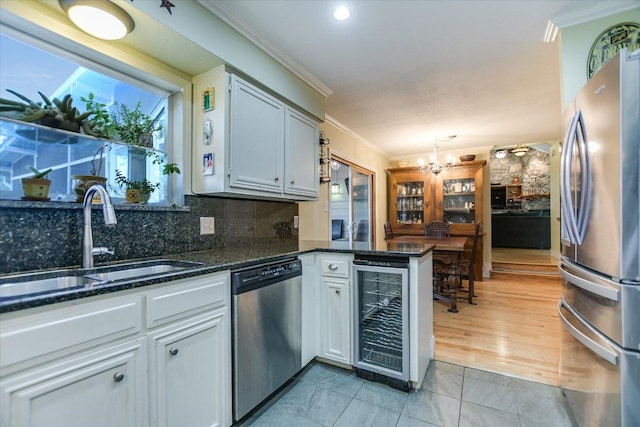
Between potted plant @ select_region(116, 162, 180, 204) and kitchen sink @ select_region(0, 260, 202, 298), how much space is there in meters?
0.41

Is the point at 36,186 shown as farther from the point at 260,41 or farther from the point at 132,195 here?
the point at 260,41

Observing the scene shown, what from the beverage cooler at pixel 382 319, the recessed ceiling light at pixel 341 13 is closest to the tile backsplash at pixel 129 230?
the beverage cooler at pixel 382 319

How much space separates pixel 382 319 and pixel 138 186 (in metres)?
1.85

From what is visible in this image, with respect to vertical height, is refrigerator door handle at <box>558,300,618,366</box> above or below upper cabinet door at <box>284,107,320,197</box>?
below

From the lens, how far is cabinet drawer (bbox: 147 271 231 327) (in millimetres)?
1183

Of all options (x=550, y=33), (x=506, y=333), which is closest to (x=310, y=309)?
(x=506, y=333)

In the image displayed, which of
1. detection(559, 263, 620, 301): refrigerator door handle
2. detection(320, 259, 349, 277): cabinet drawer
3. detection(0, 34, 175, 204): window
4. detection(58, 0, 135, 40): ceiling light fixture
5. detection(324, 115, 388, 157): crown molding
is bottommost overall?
detection(320, 259, 349, 277): cabinet drawer

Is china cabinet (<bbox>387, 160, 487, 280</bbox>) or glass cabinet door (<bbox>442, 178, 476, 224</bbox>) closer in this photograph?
china cabinet (<bbox>387, 160, 487, 280</bbox>)

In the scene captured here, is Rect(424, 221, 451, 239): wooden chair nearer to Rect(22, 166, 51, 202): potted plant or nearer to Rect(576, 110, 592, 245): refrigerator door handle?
Rect(576, 110, 592, 245): refrigerator door handle

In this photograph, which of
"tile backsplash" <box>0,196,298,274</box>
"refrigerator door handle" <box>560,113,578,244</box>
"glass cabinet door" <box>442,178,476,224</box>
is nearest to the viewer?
"tile backsplash" <box>0,196,298,274</box>

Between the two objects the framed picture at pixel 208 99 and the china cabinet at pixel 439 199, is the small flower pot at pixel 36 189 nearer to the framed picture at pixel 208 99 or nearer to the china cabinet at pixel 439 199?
the framed picture at pixel 208 99

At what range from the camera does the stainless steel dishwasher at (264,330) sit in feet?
5.01

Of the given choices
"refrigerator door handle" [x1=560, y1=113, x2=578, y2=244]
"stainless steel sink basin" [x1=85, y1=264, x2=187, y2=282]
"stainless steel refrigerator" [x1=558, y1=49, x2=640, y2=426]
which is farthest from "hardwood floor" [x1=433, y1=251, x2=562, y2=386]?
"stainless steel sink basin" [x1=85, y1=264, x2=187, y2=282]

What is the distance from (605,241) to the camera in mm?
1203
